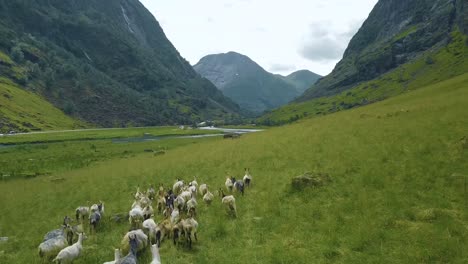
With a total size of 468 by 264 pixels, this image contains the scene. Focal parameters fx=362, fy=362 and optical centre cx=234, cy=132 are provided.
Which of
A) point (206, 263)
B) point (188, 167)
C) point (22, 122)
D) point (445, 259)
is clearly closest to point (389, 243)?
point (445, 259)

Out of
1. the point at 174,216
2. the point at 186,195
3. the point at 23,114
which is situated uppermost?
the point at 23,114

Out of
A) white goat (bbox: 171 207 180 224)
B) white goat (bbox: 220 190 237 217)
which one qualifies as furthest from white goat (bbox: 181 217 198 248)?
white goat (bbox: 220 190 237 217)

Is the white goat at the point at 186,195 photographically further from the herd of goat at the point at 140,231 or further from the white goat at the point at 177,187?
the white goat at the point at 177,187

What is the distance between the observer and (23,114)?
168875 mm

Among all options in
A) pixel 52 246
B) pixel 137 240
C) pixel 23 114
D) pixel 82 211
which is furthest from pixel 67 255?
pixel 23 114

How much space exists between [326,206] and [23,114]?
7134 inches

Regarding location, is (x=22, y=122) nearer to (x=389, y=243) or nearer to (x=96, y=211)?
(x=96, y=211)

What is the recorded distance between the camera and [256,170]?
3238cm

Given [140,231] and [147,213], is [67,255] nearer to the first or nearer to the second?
[140,231]

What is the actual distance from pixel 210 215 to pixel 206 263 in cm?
647

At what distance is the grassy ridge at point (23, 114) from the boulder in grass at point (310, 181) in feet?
487

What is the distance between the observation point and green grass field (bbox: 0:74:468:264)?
52.0 ft

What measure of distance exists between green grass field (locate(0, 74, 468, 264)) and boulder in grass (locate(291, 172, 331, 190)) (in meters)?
0.53

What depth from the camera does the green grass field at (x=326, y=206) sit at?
1586 cm
